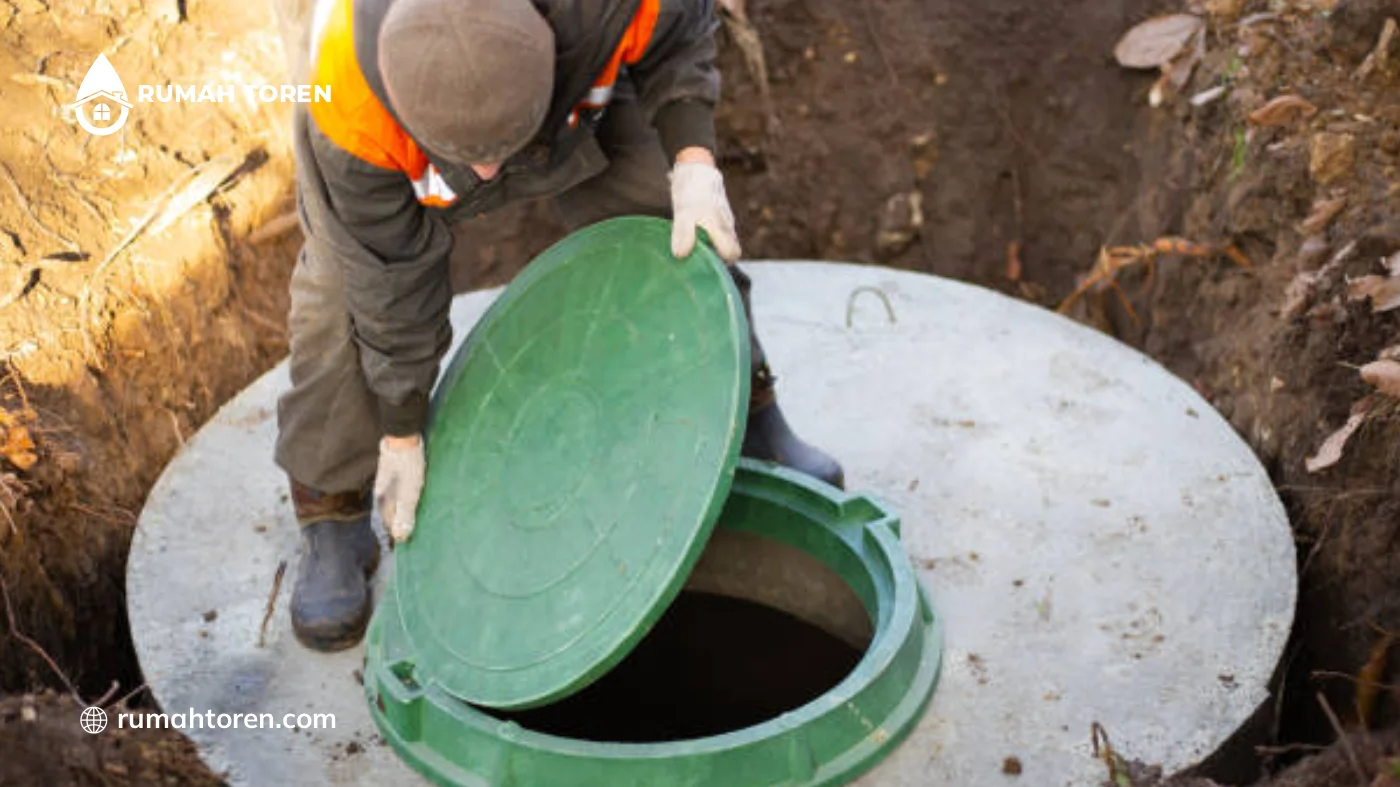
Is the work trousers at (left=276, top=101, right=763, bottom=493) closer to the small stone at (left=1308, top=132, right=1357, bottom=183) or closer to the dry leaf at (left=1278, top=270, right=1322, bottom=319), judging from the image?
the dry leaf at (left=1278, top=270, right=1322, bottom=319)

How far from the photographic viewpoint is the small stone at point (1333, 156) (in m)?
3.47

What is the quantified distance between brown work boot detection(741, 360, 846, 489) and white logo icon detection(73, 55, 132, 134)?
1930mm

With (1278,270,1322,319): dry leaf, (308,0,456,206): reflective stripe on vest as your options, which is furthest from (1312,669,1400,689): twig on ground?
(308,0,456,206): reflective stripe on vest

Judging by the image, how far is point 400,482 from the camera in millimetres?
2865

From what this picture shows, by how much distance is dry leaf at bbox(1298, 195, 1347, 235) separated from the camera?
3402mm

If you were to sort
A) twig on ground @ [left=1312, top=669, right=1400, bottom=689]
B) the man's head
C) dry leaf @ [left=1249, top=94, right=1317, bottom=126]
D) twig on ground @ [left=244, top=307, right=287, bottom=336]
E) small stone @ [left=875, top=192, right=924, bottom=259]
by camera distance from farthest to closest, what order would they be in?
small stone @ [left=875, top=192, right=924, bottom=259], twig on ground @ [left=244, top=307, right=287, bottom=336], dry leaf @ [left=1249, top=94, right=1317, bottom=126], twig on ground @ [left=1312, top=669, right=1400, bottom=689], the man's head

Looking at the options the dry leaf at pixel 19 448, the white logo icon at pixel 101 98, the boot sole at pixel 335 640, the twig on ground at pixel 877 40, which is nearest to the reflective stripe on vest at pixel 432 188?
the boot sole at pixel 335 640

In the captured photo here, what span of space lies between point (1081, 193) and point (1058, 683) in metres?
2.26

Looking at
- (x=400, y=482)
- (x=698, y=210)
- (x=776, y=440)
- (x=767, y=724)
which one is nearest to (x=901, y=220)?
(x=776, y=440)

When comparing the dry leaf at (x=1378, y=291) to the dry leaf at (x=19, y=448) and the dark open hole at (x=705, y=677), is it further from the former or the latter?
the dry leaf at (x=19, y=448)

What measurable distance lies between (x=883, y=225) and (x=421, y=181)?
263 cm

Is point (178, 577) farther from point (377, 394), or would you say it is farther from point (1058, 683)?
point (1058, 683)

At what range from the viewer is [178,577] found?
3.11 metres

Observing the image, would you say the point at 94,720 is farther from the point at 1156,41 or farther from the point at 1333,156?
the point at 1156,41
